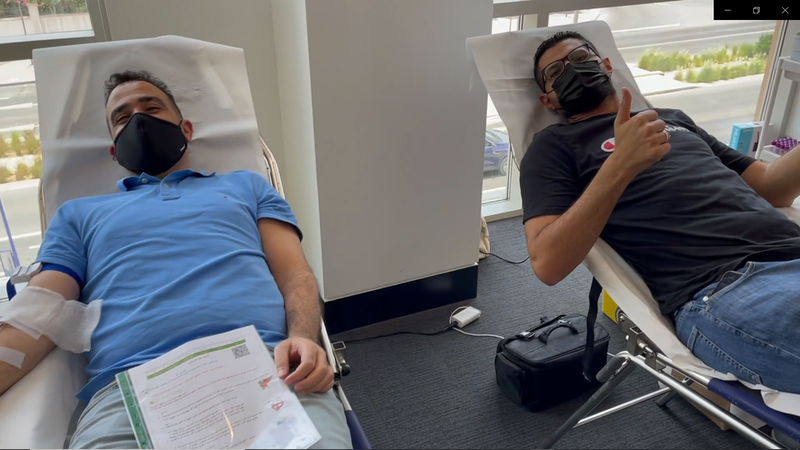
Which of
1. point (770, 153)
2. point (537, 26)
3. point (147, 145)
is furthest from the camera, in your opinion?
point (770, 153)

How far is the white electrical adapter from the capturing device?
2.20 metres

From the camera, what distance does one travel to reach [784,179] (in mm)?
1658

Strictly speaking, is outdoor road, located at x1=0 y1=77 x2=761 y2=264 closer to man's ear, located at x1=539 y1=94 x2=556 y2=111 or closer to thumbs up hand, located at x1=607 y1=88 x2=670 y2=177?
man's ear, located at x1=539 y1=94 x2=556 y2=111

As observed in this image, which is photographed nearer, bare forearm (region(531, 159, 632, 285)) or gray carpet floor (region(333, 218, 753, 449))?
bare forearm (region(531, 159, 632, 285))

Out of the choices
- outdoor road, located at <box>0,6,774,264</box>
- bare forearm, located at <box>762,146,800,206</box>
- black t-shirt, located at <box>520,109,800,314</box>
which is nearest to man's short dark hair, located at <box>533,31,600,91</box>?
black t-shirt, located at <box>520,109,800,314</box>

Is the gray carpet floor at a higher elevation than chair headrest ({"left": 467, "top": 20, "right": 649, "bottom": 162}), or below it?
below

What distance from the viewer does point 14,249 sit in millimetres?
2232

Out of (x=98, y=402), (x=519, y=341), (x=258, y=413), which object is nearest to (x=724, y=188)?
(x=519, y=341)

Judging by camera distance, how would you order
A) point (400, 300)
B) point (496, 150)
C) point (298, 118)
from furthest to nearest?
point (496, 150)
point (400, 300)
point (298, 118)

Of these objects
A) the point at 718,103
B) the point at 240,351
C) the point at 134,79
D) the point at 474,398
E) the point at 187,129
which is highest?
the point at 134,79

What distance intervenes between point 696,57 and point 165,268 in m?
2.96

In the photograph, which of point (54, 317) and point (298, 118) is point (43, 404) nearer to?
point (54, 317)

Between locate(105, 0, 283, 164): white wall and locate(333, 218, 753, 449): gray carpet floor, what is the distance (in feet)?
3.00

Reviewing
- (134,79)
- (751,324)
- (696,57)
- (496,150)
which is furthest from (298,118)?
(696,57)
